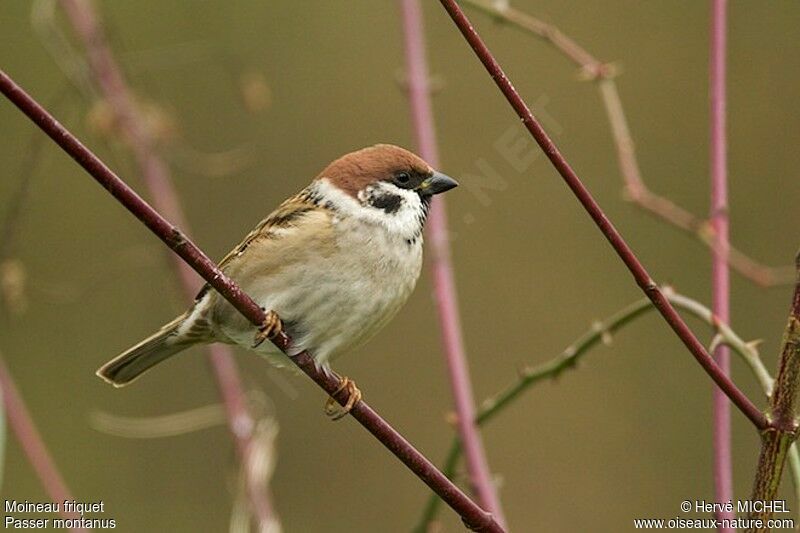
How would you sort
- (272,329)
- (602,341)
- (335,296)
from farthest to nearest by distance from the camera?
(335,296)
(272,329)
(602,341)

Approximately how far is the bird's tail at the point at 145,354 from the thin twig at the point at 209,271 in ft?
3.39

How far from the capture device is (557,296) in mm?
6281

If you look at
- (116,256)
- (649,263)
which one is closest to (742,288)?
(649,263)

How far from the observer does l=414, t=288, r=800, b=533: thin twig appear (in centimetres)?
225

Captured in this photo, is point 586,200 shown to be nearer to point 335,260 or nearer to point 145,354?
point 335,260

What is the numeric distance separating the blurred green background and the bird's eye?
2.70m

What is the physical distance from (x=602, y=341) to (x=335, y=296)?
0.73m

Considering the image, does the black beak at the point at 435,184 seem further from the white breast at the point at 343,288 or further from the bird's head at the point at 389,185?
the white breast at the point at 343,288

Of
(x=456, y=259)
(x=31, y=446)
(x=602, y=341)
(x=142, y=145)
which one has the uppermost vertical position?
(x=456, y=259)

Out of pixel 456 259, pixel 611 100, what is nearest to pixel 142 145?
pixel 611 100

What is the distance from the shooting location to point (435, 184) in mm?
3115

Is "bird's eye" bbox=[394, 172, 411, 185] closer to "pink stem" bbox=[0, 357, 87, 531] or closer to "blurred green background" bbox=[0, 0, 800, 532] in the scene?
"pink stem" bbox=[0, 357, 87, 531]

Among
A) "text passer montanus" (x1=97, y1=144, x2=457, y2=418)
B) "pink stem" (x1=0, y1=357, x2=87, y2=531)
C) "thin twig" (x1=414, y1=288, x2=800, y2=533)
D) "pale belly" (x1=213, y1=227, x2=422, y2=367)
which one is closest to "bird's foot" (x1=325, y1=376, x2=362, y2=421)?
"text passer montanus" (x1=97, y1=144, x2=457, y2=418)

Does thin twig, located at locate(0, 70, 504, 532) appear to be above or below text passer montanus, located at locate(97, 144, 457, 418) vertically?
below
